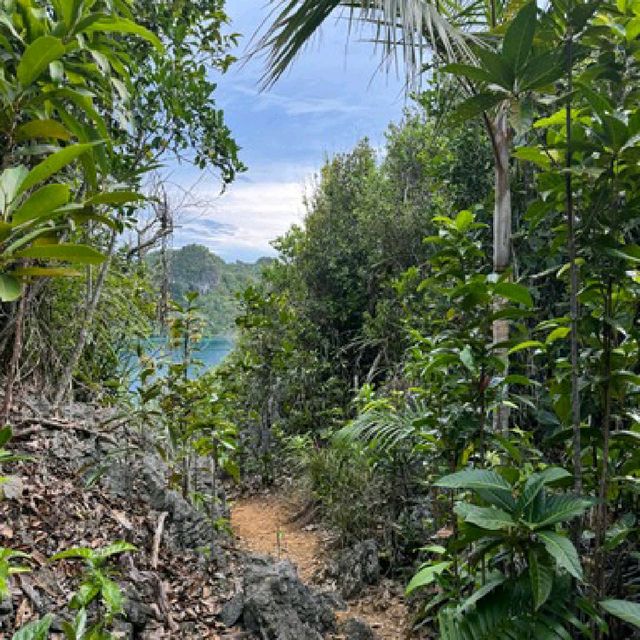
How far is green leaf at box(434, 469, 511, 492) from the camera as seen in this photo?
43.8 inches

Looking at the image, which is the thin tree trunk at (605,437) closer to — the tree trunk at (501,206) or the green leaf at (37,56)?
the tree trunk at (501,206)

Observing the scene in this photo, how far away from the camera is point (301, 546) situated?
434 cm

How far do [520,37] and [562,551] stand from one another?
1.06 meters

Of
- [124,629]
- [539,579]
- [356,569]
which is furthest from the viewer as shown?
[356,569]

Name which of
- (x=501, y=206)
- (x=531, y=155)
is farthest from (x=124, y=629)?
(x=501, y=206)

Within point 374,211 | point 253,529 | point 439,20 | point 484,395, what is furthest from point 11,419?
point 374,211

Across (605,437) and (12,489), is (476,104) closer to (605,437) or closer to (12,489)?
(605,437)

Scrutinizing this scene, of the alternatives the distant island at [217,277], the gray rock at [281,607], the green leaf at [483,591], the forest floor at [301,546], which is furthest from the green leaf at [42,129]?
the distant island at [217,277]

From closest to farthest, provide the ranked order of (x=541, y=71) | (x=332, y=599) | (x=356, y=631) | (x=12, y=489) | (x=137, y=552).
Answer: (x=541, y=71), (x=12, y=489), (x=137, y=552), (x=356, y=631), (x=332, y=599)

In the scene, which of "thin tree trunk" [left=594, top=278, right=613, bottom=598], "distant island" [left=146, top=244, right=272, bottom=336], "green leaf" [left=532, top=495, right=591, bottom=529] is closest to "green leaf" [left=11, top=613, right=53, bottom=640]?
"green leaf" [left=532, top=495, right=591, bottom=529]

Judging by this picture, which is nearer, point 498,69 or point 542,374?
point 498,69

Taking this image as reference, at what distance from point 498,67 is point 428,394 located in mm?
1104

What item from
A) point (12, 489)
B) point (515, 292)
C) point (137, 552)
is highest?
point (515, 292)

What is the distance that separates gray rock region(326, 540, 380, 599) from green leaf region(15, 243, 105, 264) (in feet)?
10.1
